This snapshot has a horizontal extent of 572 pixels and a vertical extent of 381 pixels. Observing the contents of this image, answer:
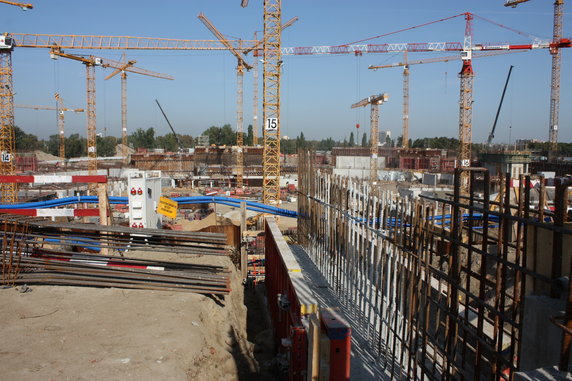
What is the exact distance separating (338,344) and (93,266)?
19.5 feet

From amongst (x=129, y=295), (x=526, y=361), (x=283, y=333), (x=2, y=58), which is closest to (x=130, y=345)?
(x=129, y=295)

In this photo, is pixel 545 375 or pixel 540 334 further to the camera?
pixel 540 334

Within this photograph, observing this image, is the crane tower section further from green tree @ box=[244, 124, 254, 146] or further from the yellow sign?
green tree @ box=[244, 124, 254, 146]

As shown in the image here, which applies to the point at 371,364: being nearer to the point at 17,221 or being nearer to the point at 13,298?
the point at 13,298

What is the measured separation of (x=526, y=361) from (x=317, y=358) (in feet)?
5.41

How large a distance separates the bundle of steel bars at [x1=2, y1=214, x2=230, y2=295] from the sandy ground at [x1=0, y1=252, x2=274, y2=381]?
0.18 m

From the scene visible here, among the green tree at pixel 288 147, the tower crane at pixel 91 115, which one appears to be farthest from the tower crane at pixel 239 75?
the green tree at pixel 288 147

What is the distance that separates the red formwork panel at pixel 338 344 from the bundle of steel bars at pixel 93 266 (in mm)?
4599

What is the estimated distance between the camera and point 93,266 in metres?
7.95

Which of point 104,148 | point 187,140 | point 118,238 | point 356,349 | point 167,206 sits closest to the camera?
point 356,349

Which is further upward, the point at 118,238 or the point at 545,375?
the point at 545,375

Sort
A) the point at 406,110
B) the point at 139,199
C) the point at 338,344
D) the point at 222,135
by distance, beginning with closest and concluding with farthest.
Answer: the point at 338,344
the point at 139,199
the point at 406,110
the point at 222,135

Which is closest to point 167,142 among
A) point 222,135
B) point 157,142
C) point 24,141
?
point 157,142

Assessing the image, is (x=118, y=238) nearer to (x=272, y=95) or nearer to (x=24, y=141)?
(x=272, y=95)
